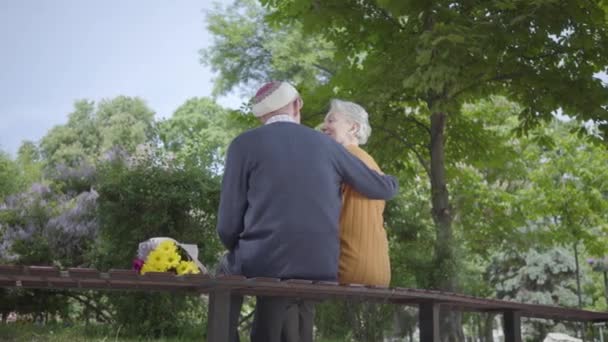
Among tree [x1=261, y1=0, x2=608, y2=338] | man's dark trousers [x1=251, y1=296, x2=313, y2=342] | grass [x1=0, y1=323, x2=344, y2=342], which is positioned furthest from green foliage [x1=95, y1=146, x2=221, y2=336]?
man's dark trousers [x1=251, y1=296, x2=313, y2=342]

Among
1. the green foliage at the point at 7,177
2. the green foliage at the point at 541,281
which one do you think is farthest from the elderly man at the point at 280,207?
the green foliage at the point at 541,281

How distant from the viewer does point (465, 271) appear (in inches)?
411

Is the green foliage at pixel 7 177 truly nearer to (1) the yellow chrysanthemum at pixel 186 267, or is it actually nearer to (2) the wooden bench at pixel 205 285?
(1) the yellow chrysanthemum at pixel 186 267

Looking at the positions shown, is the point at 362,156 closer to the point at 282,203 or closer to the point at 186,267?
the point at 282,203

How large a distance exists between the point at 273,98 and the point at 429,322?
1387 mm

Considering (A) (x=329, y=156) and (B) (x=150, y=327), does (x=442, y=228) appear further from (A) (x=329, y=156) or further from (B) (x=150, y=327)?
(A) (x=329, y=156)

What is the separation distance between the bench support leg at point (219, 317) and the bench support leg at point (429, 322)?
4.09 ft

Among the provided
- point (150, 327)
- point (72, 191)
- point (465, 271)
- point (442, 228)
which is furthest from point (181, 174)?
point (72, 191)

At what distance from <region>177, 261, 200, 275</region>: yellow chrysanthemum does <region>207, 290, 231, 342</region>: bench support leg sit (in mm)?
523

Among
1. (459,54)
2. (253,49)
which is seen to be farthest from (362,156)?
(253,49)

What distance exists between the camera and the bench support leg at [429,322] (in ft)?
10.4

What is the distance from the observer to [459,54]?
24.4 feet

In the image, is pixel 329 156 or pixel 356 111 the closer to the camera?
pixel 329 156

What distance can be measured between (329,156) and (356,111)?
0.44 m
